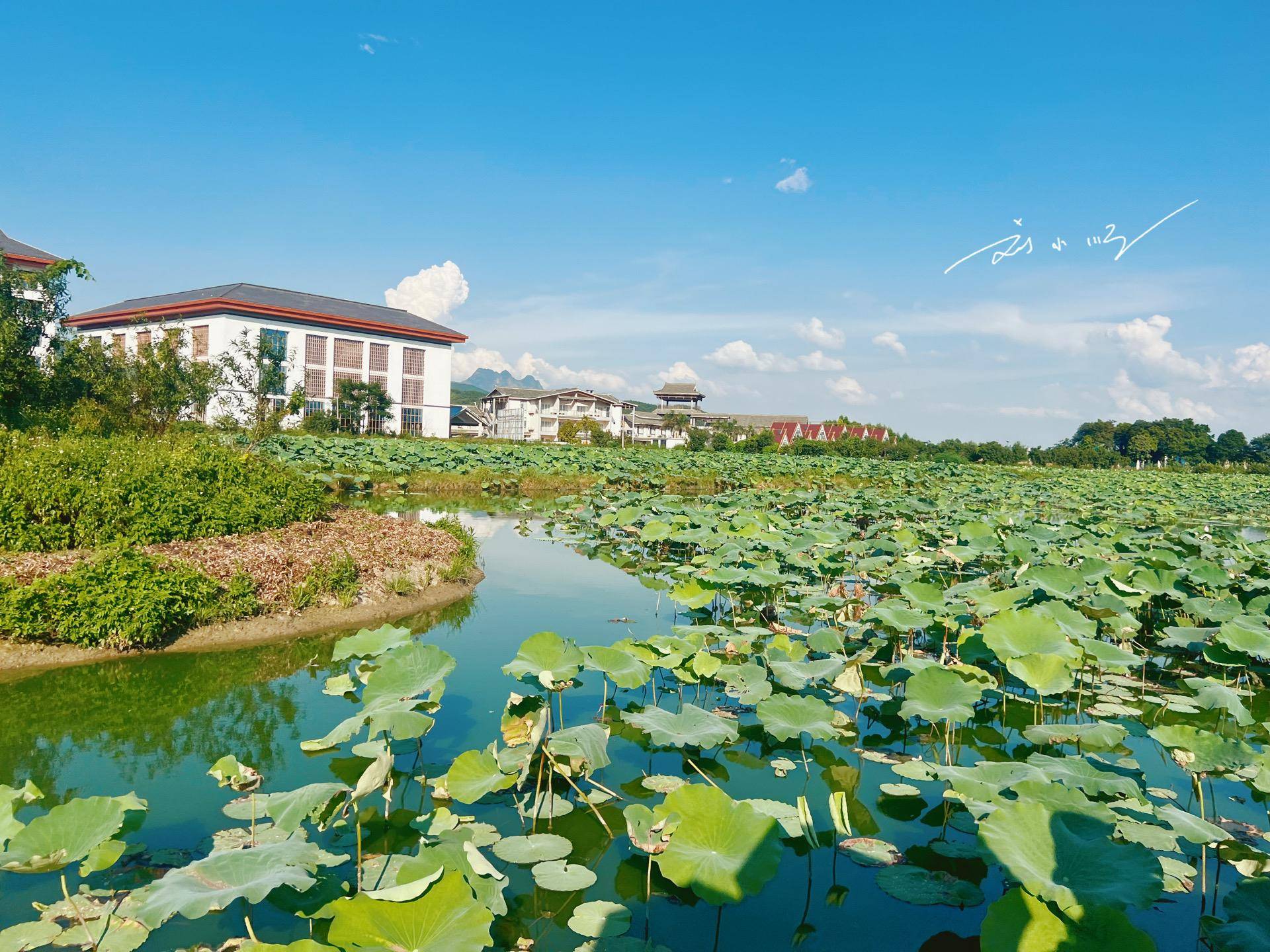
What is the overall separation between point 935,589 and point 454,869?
14.2ft

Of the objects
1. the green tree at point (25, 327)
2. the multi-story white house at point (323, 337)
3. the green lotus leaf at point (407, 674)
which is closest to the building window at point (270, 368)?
the green tree at point (25, 327)

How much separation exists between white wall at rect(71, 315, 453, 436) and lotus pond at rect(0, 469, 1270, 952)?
30.4 m

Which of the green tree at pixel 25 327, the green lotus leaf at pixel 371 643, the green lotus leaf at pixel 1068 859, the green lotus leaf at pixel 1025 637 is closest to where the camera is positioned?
the green lotus leaf at pixel 1068 859

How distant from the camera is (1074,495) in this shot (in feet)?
70.6

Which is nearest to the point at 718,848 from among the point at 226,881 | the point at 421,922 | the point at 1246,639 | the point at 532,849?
the point at 532,849

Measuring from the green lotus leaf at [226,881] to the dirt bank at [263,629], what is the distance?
4119 millimetres

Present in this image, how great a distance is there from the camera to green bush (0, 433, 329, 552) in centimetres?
651

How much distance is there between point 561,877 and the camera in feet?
9.18

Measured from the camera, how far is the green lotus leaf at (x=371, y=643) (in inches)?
172

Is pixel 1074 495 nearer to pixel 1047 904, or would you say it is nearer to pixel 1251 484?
pixel 1251 484

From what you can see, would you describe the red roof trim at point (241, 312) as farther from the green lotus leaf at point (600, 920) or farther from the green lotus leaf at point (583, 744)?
the green lotus leaf at point (600, 920)

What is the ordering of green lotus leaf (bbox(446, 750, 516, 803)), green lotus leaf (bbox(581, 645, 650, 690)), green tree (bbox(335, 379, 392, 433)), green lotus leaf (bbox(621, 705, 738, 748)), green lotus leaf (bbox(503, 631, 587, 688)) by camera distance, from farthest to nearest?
green tree (bbox(335, 379, 392, 433)) < green lotus leaf (bbox(581, 645, 650, 690)) < green lotus leaf (bbox(503, 631, 587, 688)) < green lotus leaf (bbox(621, 705, 738, 748)) < green lotus leaf (bbox(446, 750, 516, 803))

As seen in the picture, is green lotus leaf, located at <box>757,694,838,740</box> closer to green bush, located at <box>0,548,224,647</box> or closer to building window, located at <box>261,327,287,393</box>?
green bush, located at <box>0,548,224,647</box>

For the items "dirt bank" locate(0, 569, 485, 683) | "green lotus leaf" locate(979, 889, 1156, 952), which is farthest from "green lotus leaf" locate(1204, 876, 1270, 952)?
"dirt bank" locate(0, 569, 485, 683)
